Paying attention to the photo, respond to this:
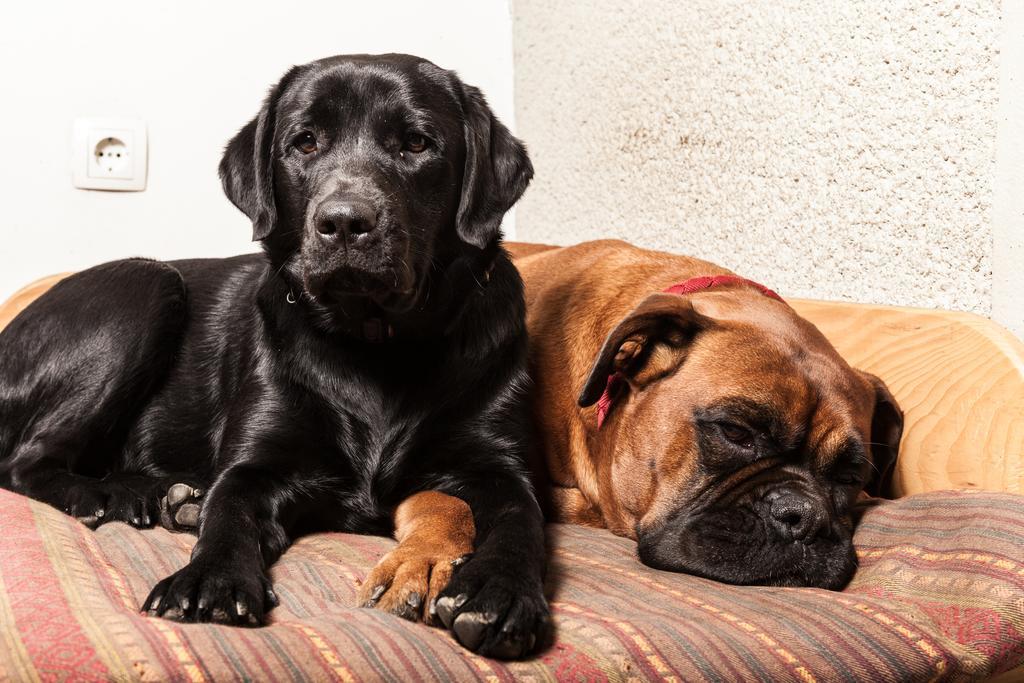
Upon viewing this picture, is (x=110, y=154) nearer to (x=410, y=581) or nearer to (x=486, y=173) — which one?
(x=486, y=173)

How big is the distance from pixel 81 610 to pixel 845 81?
7.34 feet

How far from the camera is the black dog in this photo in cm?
201

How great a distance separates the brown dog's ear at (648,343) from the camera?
6.70 feet

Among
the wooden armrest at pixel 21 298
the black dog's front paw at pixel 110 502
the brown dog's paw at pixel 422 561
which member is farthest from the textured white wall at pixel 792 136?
the wooden armrest at pixel 21 298

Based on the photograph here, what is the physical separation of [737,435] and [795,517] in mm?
200

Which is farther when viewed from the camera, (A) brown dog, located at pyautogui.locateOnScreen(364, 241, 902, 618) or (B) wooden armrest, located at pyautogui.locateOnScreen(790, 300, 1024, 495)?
(B) wooden armrest, located at pyautogui.locateOnScreen(790, 300, 1024, 495)

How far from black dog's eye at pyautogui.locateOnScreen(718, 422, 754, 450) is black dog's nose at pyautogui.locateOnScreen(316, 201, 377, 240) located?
809mm

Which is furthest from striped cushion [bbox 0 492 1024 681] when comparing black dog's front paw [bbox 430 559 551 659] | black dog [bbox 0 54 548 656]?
black dog [bbox 0 54 548 656]

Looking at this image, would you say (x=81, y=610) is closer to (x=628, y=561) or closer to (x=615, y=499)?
(x=628, y=561)

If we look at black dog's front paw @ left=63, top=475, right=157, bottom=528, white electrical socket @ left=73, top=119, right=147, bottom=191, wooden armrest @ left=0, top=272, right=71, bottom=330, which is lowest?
black dog's front paw @ left=63, top=475, right=157, bottom=528

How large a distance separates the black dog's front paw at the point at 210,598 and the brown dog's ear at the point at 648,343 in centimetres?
81

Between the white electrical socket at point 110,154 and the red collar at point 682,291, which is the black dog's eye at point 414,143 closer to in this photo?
the red collar at point 682,291

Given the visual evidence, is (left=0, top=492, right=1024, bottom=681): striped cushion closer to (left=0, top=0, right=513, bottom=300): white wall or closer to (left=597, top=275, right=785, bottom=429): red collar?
(left=597, top=275, right=785, bottom=429): red collar

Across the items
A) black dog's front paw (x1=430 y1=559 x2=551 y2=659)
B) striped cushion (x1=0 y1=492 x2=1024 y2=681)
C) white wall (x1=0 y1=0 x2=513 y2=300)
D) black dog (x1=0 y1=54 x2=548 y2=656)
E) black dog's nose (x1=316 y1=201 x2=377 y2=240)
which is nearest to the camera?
striped cushion (x1=0 y1=492 x2=1024 y2=681)
